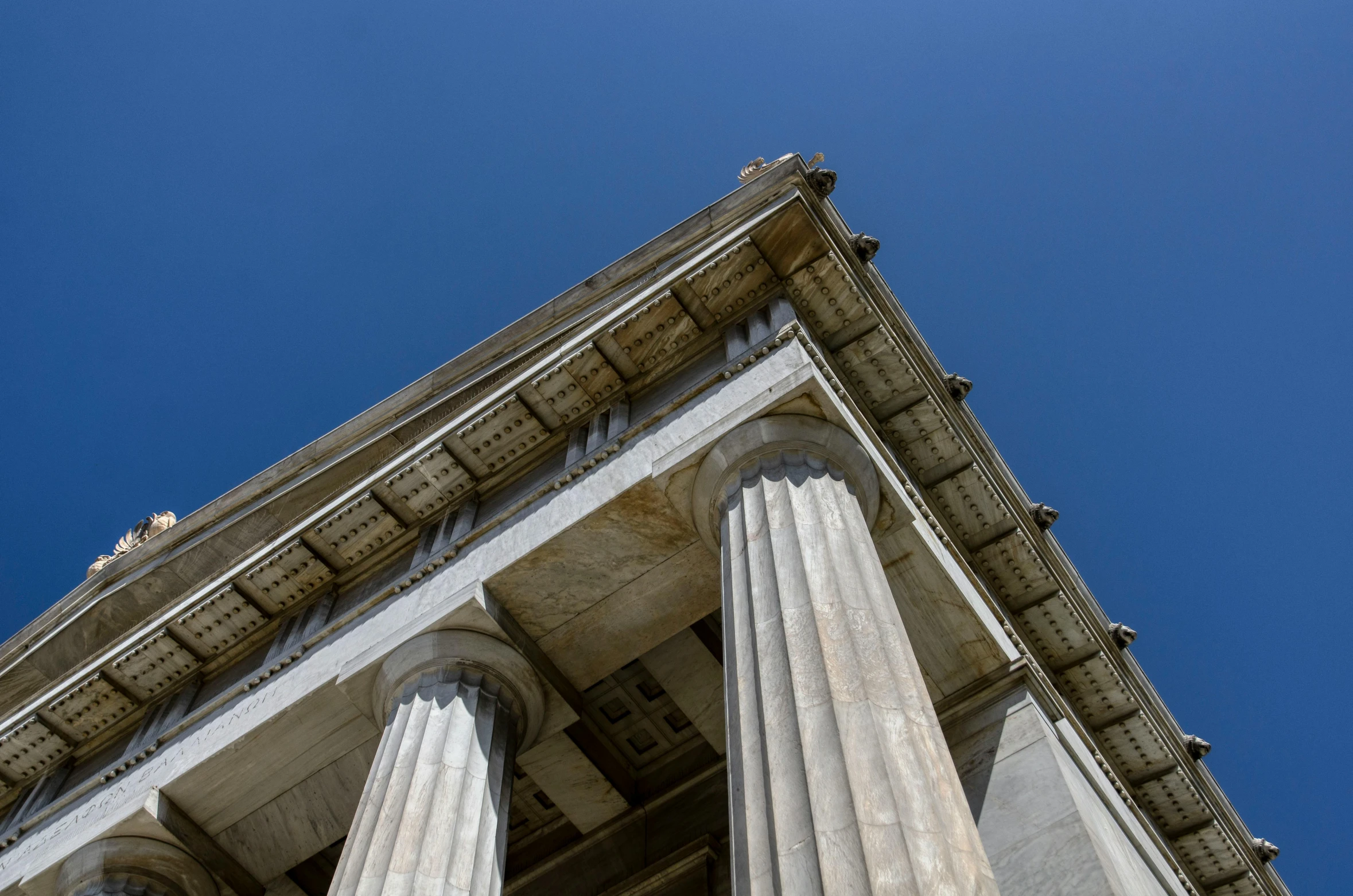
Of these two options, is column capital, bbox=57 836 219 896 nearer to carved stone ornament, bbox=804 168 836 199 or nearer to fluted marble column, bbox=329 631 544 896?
fluted marble column, bbox=329 631 544 896

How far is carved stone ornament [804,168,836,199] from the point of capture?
1816 cm

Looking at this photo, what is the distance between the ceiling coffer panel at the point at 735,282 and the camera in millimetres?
17750

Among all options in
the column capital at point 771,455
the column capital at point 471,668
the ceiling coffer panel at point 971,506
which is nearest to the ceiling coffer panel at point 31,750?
the column capital at point 471,668

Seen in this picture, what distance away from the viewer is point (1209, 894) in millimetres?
20547

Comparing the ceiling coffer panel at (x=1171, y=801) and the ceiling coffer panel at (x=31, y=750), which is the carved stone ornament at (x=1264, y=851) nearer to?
the ceiling coffer panel at (x=1171, y=801)

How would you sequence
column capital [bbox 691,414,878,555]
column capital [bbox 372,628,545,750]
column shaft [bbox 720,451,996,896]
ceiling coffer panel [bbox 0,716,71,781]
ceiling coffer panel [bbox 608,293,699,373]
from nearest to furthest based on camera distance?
1. column shaft [bbox 720,451,996,896]
2. column capital [bbox 691,414,878,555]
3. column capital [bbox 372,628,545,750]
4. ceiling coffer panel [bbox 608,293,699,373]
5. ceiling coffer panel [bbox 0,716,71,781]

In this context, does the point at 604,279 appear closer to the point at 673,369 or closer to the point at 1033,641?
the point at 673,369

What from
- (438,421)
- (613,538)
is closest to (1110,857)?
(613,538)

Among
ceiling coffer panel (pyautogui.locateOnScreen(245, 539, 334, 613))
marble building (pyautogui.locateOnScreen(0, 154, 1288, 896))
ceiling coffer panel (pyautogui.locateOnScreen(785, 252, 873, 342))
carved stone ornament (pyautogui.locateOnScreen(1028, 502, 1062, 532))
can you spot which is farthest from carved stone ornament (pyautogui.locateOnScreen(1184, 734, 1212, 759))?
ceiling coffer panel (pyautogui.locateOnScreen(245, 539, 334, 613))

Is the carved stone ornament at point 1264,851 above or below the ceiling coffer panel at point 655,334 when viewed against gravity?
below

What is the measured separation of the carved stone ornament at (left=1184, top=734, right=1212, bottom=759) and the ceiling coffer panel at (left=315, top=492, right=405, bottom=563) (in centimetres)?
1398

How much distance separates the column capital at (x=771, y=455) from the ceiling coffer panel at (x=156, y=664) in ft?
30.0

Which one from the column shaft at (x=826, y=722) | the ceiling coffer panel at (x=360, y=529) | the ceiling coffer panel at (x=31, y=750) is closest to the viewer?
the column shaft at (x=826, y=722)

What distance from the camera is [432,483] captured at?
18172 millimetres
